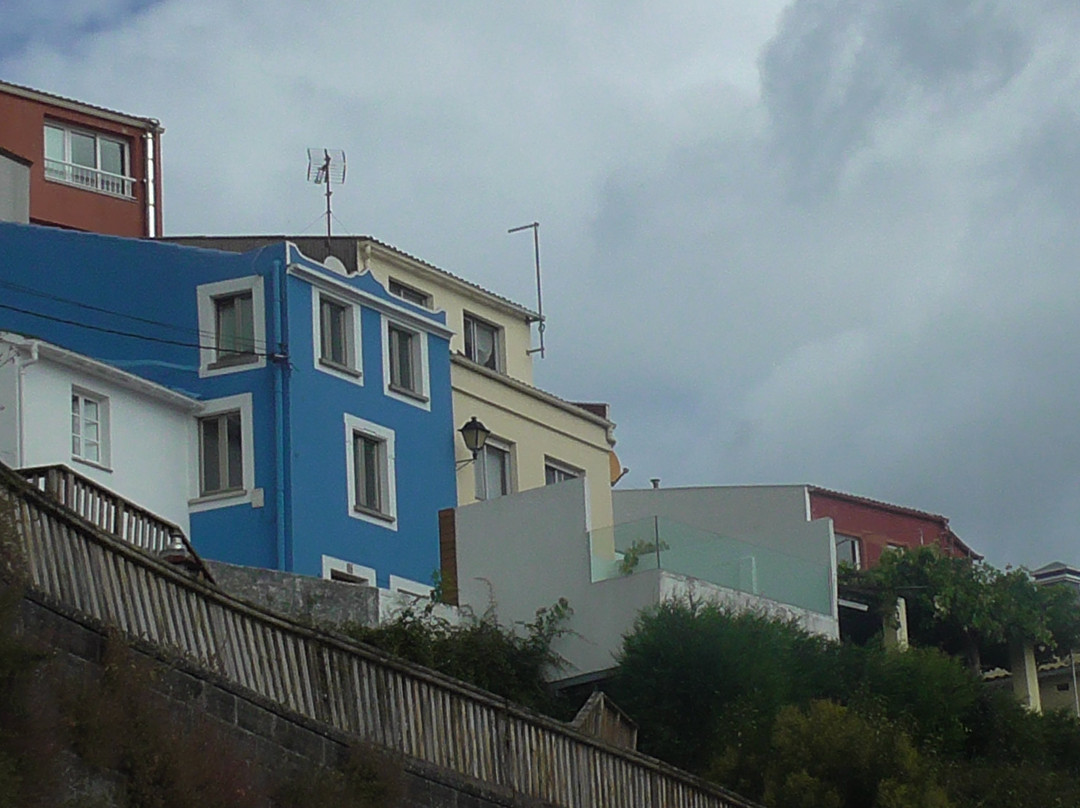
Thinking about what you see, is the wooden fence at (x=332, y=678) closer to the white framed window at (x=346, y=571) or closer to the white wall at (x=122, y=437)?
the white wall at (x=122, y=437)

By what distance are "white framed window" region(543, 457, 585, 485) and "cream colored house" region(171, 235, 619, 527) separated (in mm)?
19

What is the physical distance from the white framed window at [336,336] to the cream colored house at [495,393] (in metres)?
1.67

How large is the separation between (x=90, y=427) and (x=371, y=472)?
588 centimetres

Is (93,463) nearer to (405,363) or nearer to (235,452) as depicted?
(235,452)

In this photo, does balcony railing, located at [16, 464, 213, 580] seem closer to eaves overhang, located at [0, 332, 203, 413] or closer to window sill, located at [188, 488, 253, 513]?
eaves overhang, located at [0, 332, 203, 413]

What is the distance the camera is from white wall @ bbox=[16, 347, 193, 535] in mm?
35125

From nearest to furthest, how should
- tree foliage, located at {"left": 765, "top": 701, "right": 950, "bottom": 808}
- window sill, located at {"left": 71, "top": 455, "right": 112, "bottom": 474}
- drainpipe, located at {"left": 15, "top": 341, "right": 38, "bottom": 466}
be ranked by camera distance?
tree foliage, located at {"left": 765, "top": 701, "right": 950, "bottom": 808}
drainpipe, located at {"left": 15, "top": 341, "right": 38, "bottom": 466}
window sill, located at {"left": 71, "top": 455, "right": 112, "bottom": 474}

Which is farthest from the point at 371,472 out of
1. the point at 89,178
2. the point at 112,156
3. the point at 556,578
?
the point at 112,156

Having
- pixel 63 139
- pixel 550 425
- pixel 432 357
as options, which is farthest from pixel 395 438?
pixel 63 139

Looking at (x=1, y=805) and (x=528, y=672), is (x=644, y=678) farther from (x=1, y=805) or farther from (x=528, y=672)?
(x=1, y=805)

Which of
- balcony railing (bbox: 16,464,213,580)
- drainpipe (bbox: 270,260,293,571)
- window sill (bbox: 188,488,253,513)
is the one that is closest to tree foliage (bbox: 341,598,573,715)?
drainpipe (bbox: 270,260,293,571)

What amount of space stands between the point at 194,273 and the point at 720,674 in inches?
483

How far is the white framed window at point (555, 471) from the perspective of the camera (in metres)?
45.0

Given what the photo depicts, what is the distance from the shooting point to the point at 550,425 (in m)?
45.4
